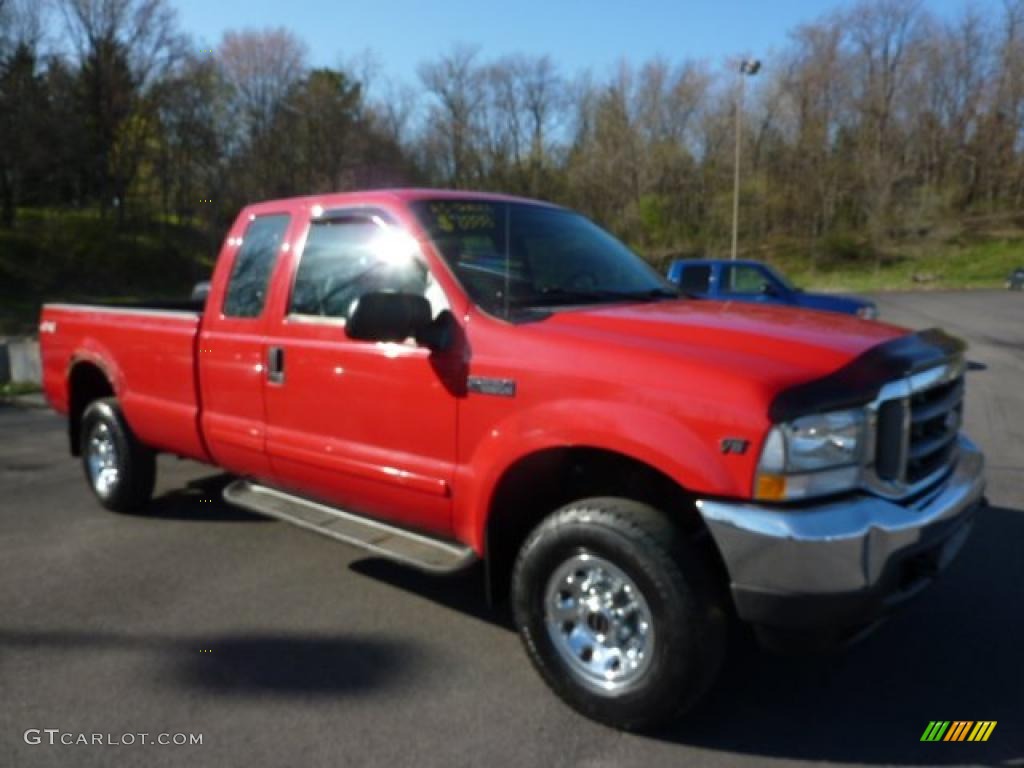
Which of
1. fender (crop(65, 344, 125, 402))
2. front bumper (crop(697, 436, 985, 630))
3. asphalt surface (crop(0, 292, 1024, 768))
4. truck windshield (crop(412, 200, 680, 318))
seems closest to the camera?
front bumper (crop(697, 436, 985, 630))

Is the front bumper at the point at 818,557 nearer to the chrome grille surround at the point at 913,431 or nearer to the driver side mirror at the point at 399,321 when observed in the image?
the chrome grille surround at the point at 913,431

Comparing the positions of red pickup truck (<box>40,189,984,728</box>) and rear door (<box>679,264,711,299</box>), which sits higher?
rear door (<box>679,264,711,299</box>)

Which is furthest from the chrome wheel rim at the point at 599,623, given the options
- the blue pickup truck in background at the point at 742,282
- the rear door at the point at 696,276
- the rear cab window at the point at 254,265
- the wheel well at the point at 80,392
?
the rear door at the point at 696,276

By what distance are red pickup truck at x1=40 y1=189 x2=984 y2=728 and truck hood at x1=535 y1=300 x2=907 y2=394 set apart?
14 mm

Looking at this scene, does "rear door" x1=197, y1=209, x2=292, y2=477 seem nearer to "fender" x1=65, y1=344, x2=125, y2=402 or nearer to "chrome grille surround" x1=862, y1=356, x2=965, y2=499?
"fender" x1=65, y1=344, x2=125, y2=402

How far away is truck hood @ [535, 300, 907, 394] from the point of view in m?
2.92

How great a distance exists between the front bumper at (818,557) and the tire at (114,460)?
412 cm

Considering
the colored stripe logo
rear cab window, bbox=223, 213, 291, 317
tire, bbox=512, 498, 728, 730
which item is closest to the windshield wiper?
tire, bbox=512, 498, 728, 730

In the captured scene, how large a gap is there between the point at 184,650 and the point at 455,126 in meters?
51.4

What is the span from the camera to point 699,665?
294cm

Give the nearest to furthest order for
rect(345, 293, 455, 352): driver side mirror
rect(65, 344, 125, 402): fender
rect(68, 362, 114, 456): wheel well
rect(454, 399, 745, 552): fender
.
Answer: rect(454, 399, 745, 552): fender
rect(345, 293, 455, 352): driver side mirror
rect(65, 344, 125, 402): fender
rect(68, 362, 114, 456): wheel well

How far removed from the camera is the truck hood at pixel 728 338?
2918 mm

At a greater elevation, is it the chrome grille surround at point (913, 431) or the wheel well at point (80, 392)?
the chrome grille surround at point (913, 431)

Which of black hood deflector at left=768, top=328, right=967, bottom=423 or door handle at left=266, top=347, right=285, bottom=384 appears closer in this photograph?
black hood deflector at left=768, top=328, right=967, bottom=423
